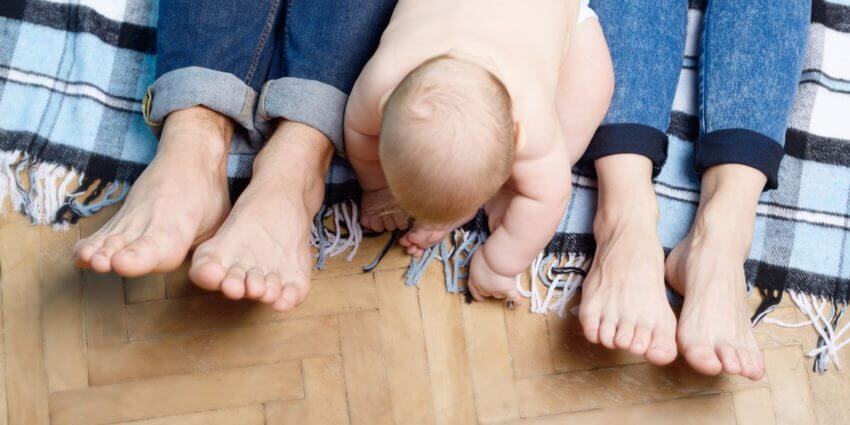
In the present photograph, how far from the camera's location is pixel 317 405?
107 centimetres

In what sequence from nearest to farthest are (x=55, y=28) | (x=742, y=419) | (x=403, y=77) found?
(x=403, y=77), (x=742, y=419), (x=55, y=28)

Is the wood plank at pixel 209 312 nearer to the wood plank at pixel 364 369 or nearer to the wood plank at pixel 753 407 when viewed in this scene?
the wood plank at pixel 364 369

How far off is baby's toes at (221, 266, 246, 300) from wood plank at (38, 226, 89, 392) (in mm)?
352

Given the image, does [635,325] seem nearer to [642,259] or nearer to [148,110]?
[642,259]

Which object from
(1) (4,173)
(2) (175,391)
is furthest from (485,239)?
(1) (4,173)

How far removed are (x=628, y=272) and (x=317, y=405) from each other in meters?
0.45

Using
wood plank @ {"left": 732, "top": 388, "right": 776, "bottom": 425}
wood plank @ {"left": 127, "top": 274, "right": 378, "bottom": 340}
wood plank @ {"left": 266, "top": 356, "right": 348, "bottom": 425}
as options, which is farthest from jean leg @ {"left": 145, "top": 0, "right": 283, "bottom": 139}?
wood plank @ {"left": 732, "top": 388, "right": 776, "bottom": 425}

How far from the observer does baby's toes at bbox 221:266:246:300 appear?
2.80 feet

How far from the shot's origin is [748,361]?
96cm

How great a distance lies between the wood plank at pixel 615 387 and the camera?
42.7 inches

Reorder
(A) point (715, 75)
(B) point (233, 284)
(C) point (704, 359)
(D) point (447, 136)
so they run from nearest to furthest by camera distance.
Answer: (D) point (447, 136) < (B) point (233, 284) < (C) point (704, 359) < (A) point (715, 75)

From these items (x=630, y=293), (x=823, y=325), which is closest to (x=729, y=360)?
(x=630, y=293)

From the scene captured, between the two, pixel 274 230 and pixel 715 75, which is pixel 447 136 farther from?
pixel 715 75

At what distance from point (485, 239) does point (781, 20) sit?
48cm
